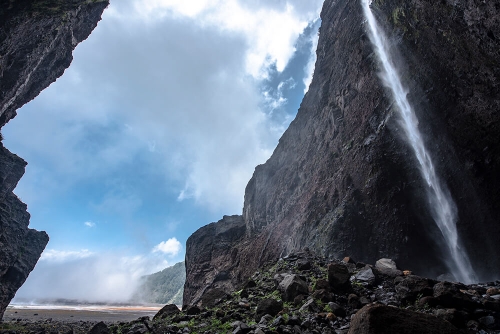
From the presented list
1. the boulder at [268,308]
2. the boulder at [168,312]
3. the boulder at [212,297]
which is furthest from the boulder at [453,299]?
the boulder at [168,312]

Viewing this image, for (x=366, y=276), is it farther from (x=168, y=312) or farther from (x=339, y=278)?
(x=168, y=312)

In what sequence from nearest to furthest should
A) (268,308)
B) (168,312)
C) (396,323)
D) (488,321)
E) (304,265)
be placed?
1. (396,323)
2. (488,321)
3. (268,308)
4. (304,265)
5. (168,312)

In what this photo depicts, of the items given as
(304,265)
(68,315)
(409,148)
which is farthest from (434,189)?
(68,315)


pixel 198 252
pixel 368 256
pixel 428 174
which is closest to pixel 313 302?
pixel 368 256

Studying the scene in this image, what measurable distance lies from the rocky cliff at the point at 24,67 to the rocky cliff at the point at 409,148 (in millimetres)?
33908

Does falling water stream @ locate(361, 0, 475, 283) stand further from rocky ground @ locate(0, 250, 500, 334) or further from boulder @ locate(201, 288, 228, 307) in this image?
boulder @ locate(201, 288, 228, 307)

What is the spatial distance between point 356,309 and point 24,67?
36.8 m

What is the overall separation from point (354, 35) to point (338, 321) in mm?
38519

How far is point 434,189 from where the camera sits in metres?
24.6

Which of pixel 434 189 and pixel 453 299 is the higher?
pixel 434 189

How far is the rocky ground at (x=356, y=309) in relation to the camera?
5988 millimetres

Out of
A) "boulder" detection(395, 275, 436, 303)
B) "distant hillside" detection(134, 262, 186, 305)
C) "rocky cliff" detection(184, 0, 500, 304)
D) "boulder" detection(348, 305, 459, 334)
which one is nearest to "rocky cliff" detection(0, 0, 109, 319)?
"boulder" detection(348, 305, 459, 334)

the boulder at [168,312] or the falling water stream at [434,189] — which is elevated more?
the falling water stream at [434,189]

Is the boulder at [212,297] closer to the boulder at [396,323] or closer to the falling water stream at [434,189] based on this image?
the boulder at [396,323]
